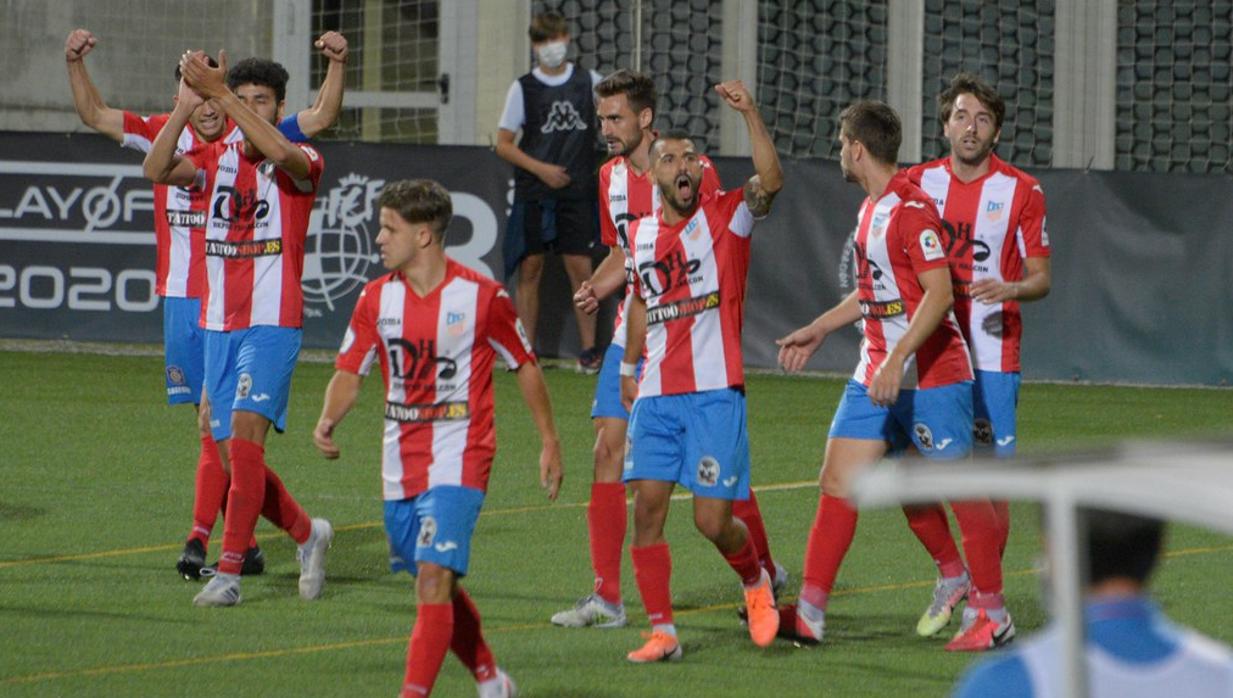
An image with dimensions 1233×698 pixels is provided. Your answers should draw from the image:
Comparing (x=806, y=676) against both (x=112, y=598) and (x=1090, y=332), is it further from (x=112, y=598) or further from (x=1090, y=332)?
(x=1090, y=332)

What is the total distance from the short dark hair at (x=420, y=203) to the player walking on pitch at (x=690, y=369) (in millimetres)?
940

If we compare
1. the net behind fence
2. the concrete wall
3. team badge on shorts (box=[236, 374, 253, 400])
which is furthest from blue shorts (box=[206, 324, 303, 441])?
the net behind fence

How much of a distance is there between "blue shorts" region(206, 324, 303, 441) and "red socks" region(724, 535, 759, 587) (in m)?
1.89

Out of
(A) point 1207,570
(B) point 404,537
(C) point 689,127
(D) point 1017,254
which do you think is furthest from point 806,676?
(C) point 689,127

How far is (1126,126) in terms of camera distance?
19938 mm

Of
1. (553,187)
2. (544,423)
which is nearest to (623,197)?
(544,423)

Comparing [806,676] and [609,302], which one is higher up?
[609,302]

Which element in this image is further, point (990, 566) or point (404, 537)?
point (990, 566)

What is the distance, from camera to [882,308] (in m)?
6.91

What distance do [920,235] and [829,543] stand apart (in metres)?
1.06

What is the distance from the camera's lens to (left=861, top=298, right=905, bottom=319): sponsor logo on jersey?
6871 millimetres

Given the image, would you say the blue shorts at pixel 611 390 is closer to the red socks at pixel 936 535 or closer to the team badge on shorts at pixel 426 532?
the red socks at pixel 936 535

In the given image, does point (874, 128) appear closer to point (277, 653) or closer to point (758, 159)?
point (758, 159)

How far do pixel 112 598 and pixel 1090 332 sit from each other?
383 inches
